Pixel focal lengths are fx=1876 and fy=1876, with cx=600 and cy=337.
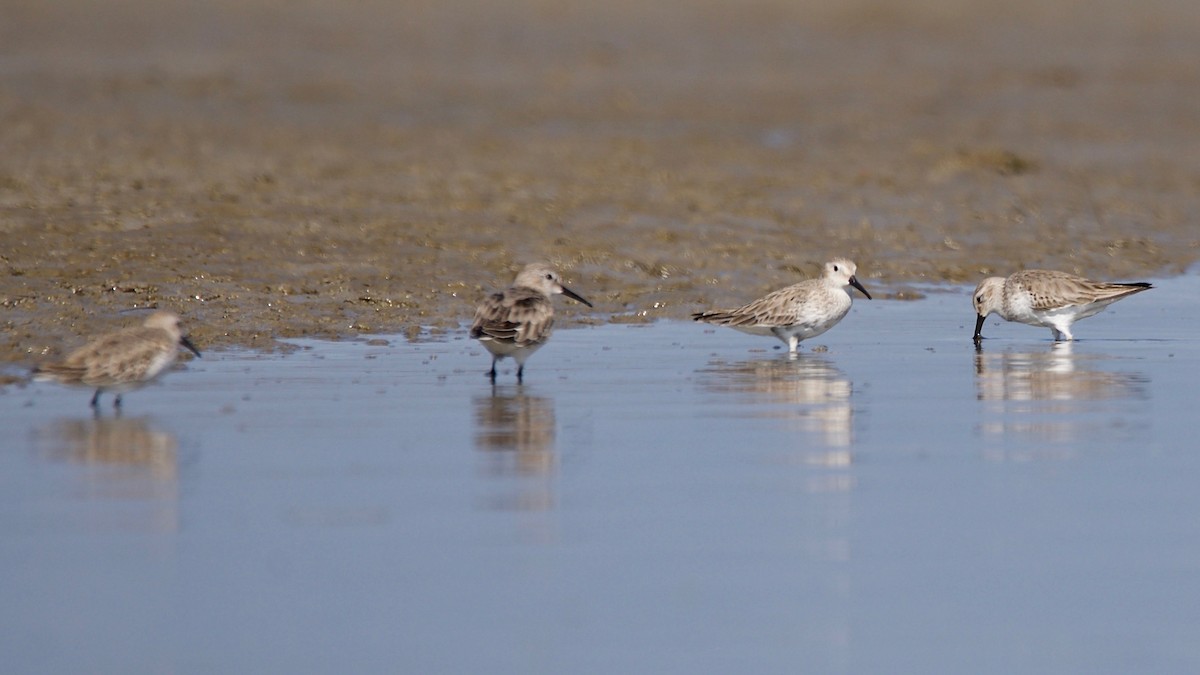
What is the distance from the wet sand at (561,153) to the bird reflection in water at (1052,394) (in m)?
3.49

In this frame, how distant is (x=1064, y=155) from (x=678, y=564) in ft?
65.3

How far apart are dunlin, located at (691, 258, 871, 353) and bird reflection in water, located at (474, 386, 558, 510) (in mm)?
2939

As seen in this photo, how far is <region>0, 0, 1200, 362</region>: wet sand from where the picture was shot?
627 inches

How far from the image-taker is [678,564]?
713 cm

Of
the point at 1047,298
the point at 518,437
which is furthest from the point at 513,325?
the point at 1047,298

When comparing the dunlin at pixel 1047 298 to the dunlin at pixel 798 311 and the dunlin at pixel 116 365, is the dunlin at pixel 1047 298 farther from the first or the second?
the dunlin at pixel 116 365

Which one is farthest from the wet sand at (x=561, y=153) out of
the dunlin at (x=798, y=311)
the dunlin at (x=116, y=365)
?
the dunlin at (x=116, y=365)

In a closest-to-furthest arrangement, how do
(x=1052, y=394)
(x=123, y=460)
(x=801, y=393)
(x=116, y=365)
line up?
(x=123, y=460) < (x=116, y=365) < (x=1052, y=394) < (x=801, y=393)

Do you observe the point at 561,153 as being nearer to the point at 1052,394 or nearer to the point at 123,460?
the point at 1052,394

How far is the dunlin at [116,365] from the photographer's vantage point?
412 inches

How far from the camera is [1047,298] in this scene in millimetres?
14602

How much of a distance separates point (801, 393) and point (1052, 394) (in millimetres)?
1512

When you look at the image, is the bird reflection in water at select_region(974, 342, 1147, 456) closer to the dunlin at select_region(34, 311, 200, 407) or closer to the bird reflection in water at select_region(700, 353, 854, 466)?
the bird reflection in water at select_region(700, 353, 854, 466)

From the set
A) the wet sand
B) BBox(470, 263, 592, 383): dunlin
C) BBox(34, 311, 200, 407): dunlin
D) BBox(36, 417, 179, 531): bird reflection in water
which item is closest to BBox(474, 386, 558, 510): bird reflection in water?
BBox(470, 263, 592, 383): dunlin
